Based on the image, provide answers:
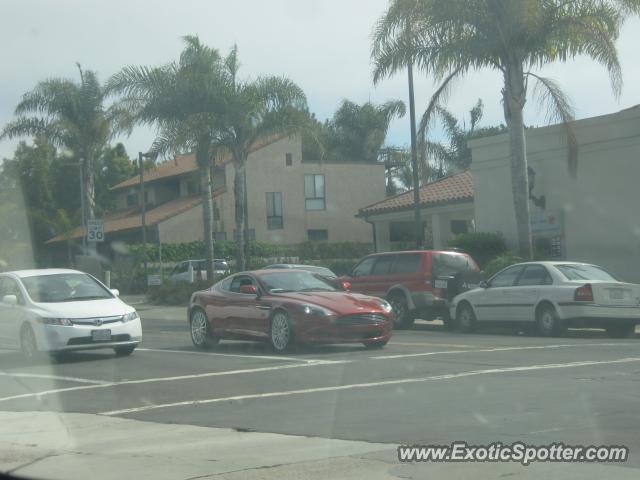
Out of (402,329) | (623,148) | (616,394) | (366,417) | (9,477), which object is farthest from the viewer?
(623,148)

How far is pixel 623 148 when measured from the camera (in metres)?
Answer: 26.9

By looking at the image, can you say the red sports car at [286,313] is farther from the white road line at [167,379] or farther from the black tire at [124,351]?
the black tire at [124,351]

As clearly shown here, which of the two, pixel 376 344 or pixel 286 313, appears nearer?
pixel 286 313

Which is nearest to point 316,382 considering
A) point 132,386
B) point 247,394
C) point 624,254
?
point 247,394

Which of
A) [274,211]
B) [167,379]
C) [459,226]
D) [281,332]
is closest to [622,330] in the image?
[281,332]

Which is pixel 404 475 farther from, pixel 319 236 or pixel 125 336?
pixel 319 236

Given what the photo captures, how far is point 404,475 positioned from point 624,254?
21289 millimetres

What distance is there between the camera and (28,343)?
656 inches

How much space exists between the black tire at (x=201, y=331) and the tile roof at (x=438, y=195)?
1866cm

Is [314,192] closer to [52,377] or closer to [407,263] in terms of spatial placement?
[407,263]

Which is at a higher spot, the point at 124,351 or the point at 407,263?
the point at 407,263

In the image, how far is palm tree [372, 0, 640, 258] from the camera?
25984mm

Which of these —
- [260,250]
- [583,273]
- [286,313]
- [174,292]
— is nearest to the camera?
[286,313]

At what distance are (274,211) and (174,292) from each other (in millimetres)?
17698
